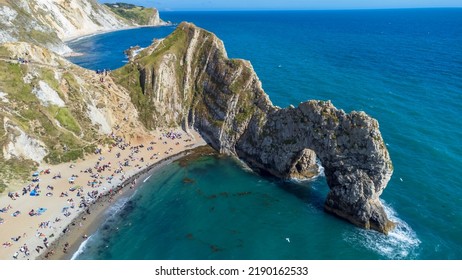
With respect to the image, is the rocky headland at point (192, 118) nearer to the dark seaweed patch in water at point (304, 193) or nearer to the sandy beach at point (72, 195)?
the dark seaweed patch in water at point (304, 193)

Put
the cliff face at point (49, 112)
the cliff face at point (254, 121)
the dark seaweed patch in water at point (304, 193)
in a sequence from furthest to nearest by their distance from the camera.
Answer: the cliff face at point (49, 112) → the dark seaweed patch in water at point (304, 193) → the cliff face at point (254, 121)

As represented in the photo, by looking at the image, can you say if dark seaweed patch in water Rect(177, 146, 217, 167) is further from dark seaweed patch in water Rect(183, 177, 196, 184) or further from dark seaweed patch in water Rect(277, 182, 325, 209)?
dark seaweed patch in water Rect(277, 182, 325, 209)

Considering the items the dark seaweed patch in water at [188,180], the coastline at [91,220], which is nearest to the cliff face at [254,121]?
the dark seaweed patch in water at [188,180]

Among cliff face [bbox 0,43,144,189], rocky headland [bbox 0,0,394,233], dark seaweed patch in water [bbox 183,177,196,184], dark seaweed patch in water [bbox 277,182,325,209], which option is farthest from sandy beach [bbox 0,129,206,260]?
dark seaweed patch in water [bbox 277,182,325,209]

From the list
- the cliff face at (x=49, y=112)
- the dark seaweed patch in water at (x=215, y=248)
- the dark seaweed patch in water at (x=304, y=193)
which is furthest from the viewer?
the cliff face at (x=49, y=112)

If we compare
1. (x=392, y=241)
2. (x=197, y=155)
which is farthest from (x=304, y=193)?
(x=197, y=155)
